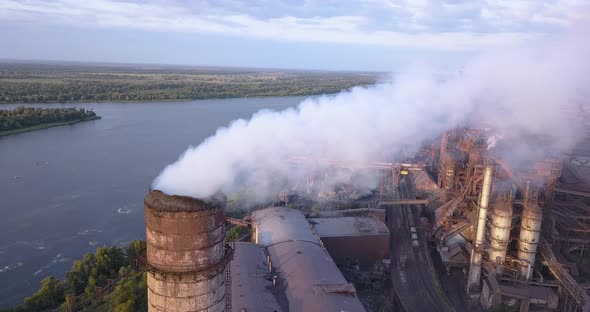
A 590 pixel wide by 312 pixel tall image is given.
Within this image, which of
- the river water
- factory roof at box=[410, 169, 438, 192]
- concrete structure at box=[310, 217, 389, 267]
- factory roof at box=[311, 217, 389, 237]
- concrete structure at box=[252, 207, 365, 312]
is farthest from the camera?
factory roof at box=[410, 169, 438, 192]

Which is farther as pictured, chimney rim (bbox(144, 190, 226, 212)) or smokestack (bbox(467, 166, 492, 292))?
smokestack (bbox(467, 166, 492, 292))

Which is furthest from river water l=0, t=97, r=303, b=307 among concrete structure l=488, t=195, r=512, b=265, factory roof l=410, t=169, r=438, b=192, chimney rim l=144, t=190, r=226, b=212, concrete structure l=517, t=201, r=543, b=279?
concrete structure l=517, t=201, r=543, b=279

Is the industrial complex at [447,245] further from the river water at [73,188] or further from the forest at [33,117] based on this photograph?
the forest at [33,117]

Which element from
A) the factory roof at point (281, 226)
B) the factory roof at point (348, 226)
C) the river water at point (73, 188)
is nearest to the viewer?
the factory roof at point (281, 226)

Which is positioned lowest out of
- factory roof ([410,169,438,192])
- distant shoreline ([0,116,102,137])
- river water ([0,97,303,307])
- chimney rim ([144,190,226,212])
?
river water ([0,97,303,307])

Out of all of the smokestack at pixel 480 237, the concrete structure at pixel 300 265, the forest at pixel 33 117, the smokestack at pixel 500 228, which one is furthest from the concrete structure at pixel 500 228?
the forest at pixel 33 117

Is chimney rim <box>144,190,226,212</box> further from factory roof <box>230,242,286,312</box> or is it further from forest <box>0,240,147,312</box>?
forest <box>0,240,147,312</box>
